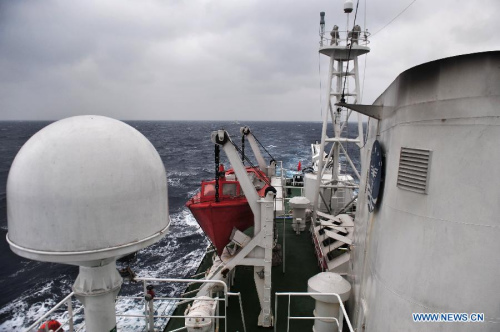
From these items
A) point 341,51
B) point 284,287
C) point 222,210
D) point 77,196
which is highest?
point 341,51

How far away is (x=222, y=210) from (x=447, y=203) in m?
6.07

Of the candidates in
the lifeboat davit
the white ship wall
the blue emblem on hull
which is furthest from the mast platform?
the white ship wall

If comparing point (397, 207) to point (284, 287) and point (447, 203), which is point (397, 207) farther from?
point (284, 287)

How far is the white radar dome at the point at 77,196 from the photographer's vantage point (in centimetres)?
301

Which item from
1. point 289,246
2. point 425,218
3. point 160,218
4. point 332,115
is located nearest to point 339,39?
point 332,115

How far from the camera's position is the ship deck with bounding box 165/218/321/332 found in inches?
365

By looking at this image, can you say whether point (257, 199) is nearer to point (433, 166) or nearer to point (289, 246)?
point (433, 166)

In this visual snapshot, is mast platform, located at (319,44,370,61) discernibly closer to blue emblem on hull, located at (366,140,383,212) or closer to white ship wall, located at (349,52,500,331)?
blue emblem on hull, located at (366,140,383,212)

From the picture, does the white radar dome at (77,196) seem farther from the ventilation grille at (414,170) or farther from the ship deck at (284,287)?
the ship deck at (284,287)

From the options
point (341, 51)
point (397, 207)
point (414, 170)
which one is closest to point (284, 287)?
point (397, 207)

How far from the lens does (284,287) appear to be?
445 inches

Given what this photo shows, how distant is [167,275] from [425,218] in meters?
16.0

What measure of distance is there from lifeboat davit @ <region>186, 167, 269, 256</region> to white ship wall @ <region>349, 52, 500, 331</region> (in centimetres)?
485

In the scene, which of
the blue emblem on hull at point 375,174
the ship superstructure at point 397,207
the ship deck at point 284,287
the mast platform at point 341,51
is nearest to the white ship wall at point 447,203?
the ship superstructure at point 397,207
